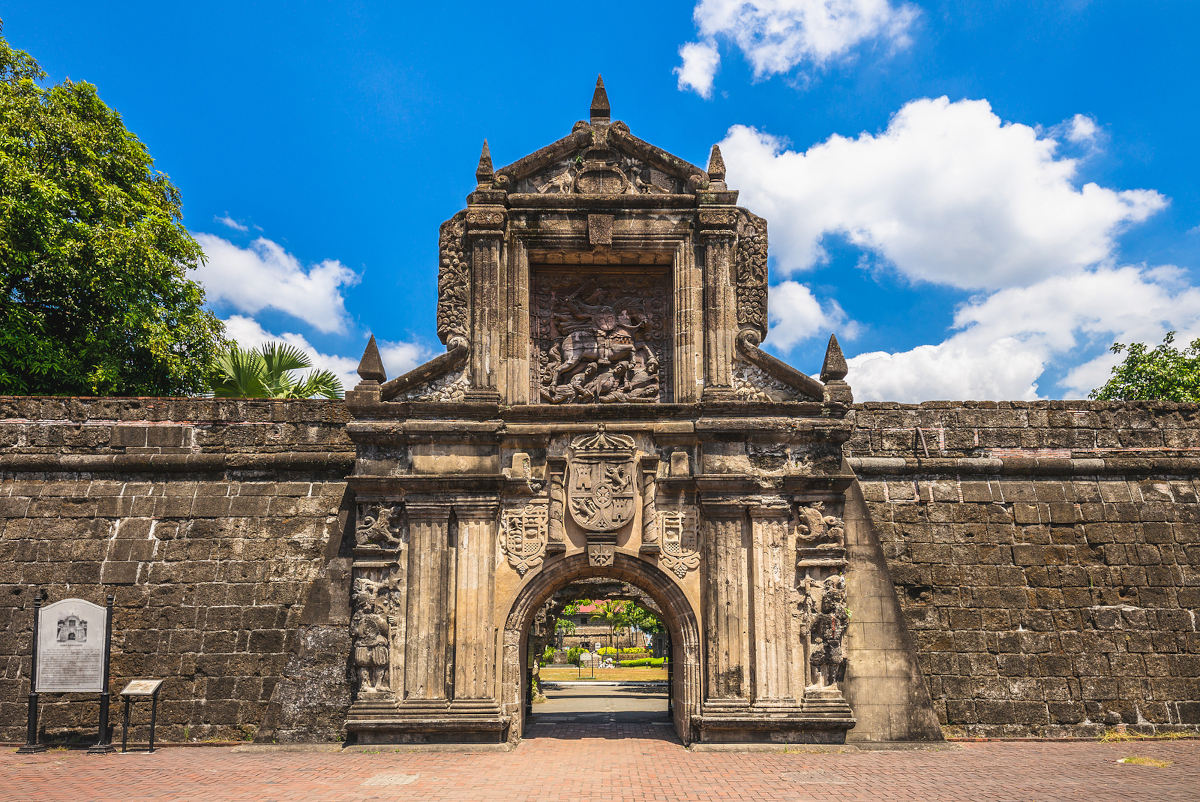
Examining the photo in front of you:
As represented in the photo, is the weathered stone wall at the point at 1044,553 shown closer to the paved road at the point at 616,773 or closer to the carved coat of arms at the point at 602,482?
the paved road at the point at 616,773

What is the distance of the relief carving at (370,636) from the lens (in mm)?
10039

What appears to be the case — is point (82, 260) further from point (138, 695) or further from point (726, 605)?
point (726, 605)

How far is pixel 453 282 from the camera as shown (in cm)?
1120

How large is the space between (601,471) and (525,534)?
4.37ft

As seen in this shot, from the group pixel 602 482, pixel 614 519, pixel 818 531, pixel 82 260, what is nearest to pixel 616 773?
pixel 614 519

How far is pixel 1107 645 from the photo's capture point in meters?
11.2

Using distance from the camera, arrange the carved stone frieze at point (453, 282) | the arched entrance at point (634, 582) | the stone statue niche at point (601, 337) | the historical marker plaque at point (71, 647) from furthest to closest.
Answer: the stone statue niche at point (601, 337) < the carved stone frieze at point (453, 282) < the arched entrance at point (634, 582) < the historical marker plaque at point (71, 647)

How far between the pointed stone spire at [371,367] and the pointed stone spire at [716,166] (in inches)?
216

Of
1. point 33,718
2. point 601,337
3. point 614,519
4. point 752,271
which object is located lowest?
point 33,718

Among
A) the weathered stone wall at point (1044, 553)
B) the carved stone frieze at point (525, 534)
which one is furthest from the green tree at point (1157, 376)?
the carved stone frieze at point (525, 534)

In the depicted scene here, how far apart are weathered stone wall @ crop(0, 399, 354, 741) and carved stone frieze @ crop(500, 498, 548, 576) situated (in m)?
2.28

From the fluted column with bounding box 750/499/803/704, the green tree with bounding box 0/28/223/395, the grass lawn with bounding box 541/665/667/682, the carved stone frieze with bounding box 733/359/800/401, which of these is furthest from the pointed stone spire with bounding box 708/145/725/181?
the grass lawn with bounding box 541/665/667/682

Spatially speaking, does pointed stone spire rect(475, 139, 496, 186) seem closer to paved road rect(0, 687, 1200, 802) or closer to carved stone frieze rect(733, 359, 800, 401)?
carved stone frieze rect(733, 359, 800, 401)

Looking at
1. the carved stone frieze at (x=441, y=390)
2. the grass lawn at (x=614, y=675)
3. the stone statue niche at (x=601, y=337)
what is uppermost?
the stone statue niche at (x=601, y=337)
